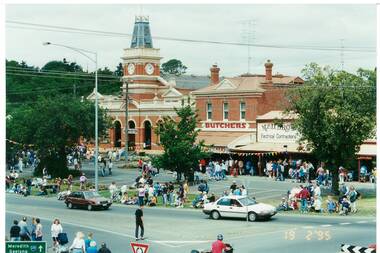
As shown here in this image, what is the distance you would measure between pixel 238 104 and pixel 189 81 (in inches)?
1551

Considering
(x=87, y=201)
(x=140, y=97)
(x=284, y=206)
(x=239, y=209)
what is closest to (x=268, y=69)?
(x=140, y=97)

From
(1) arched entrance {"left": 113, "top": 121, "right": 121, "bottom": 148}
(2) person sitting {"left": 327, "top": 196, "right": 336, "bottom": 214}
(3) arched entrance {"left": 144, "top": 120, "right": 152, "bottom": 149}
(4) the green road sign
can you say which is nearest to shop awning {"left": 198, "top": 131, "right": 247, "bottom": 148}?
(3) arched entrance {"left": 144, "top": 120, "right": 152, "bottom": 149}

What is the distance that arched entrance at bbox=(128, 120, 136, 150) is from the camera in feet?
245

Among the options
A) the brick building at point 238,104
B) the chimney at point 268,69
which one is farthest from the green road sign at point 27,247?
the chimney at point 268,69

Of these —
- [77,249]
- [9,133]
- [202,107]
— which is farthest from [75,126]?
[77,249]

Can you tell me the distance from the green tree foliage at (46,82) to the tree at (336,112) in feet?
173

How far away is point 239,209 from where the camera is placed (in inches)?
1316

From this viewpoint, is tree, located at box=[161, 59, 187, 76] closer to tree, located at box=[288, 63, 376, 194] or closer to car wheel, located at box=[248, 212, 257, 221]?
tree, located at box=[288, 63, 376, 194]

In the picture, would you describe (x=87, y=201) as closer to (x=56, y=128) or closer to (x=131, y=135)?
(x=56, y=128)

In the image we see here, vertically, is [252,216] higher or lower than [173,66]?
lower

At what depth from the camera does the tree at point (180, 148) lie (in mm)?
46000

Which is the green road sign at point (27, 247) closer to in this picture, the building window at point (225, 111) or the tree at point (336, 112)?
the tree at point (336, 112)

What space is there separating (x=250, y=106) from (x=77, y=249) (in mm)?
37777

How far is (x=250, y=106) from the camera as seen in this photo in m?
60.4
